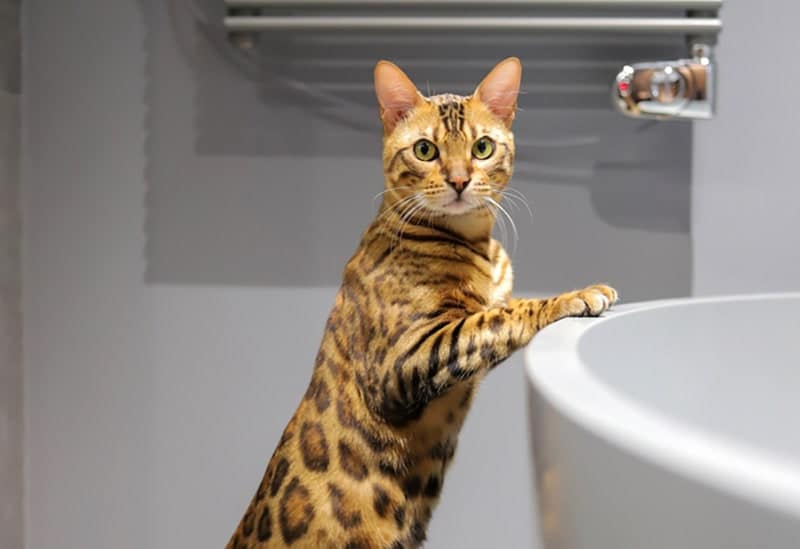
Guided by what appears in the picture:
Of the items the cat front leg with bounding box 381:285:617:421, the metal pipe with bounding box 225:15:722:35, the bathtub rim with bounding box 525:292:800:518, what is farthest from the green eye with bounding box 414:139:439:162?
the bathtub rim with bounding box 525:292:800:518

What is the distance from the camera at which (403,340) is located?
0.83 meters

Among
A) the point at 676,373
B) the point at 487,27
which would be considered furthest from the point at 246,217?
the point at 676,373

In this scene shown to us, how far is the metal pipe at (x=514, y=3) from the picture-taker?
116 cm

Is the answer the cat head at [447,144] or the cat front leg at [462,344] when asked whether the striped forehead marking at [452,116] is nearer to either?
the cat head at [447,144]

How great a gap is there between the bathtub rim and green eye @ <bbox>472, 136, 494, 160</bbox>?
0.58 metres

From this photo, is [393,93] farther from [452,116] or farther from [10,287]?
[10,287]

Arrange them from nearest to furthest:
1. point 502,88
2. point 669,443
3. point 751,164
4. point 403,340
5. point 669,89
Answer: point 669,443
point 403,340
point 502,88
point 669,89
point 751,164

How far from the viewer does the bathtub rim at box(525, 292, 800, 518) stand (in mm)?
194

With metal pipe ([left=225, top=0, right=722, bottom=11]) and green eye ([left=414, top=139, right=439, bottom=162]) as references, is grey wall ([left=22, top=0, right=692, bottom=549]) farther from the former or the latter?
green eye ([left=414, top=139, right=439, bottom=162])

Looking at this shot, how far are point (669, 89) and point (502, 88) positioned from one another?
13.9 inches

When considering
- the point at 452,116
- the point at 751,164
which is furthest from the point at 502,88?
the point at 751,164

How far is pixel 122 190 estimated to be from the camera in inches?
53.6

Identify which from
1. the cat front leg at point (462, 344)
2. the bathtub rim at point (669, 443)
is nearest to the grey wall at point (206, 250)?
the cat front leg at point (462, 344)

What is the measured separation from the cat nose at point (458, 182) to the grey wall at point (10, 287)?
81 cm
